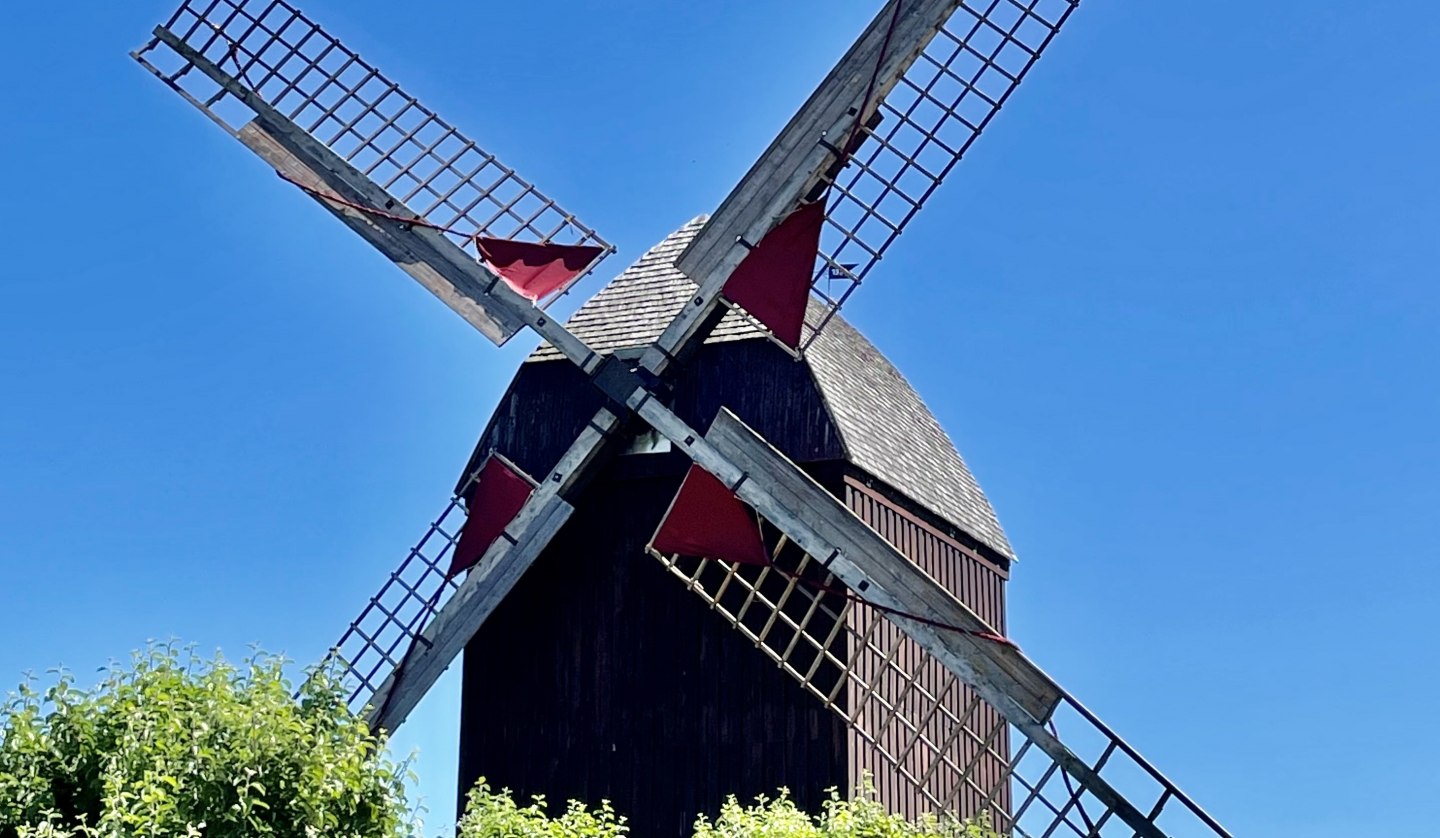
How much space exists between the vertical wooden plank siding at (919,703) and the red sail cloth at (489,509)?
2654mm

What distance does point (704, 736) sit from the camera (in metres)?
14.8

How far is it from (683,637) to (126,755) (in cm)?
514

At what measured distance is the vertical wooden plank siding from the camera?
46.4 ft

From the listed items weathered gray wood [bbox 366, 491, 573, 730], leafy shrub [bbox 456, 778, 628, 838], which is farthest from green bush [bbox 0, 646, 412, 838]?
weathered gray wood [bbox 366, 491, 573, 730]

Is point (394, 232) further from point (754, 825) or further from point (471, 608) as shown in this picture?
point (754, 825)

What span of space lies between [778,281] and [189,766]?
581 centimetres

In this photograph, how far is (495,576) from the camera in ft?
49.4

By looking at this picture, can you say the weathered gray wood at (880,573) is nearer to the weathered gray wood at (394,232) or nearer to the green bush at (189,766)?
the weathered gray wood at (394,232)

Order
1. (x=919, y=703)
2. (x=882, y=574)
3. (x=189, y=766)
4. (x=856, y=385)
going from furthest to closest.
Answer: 1. (x=856, y=385)
2. (x=919, y=703)
3. (x=882, y=574)
4. (x=189, y=766)

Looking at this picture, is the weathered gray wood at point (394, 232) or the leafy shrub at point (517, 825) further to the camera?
the weathered gray wood at point (394, 232)

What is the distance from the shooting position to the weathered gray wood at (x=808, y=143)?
47.1ft

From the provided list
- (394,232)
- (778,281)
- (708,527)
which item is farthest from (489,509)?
(778,281)

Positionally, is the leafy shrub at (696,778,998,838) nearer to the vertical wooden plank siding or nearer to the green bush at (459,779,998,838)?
the green bush at (459,779,998,838)

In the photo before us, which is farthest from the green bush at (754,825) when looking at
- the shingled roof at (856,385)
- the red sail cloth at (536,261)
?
the red sail cloth at (536,261)
